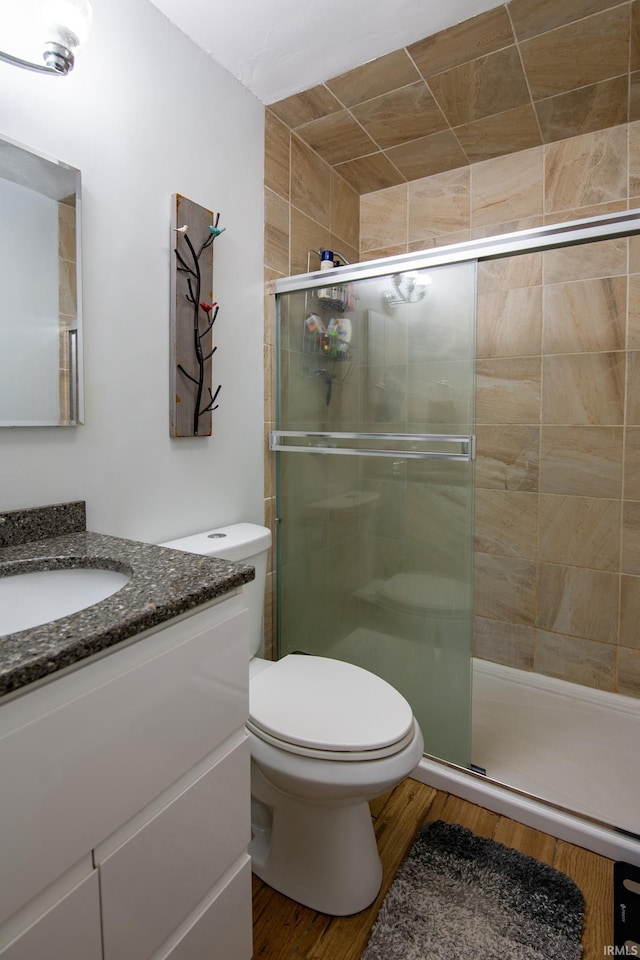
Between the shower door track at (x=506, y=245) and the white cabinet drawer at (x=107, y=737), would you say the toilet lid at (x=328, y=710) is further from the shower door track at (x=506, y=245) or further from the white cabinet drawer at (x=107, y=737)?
the shower door track at (x=506, y=245)

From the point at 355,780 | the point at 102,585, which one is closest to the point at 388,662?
the point at 355,780

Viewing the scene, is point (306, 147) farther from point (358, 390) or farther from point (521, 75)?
point (358, 390)

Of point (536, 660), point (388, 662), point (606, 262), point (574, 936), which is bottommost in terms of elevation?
point (574, 936)

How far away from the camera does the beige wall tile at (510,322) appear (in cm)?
215

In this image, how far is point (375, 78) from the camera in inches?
66.2

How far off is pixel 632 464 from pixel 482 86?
4.79 ft

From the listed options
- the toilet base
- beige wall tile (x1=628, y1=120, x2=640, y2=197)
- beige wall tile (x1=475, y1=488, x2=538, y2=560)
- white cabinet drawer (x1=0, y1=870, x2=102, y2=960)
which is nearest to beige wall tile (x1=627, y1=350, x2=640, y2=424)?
beige wall tile (x1=475, y1=488, x2=538, y2=560)

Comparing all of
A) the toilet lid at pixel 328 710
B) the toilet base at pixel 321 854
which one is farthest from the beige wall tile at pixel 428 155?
the toilet base at pixel 321 854

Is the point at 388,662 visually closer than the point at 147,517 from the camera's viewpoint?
No

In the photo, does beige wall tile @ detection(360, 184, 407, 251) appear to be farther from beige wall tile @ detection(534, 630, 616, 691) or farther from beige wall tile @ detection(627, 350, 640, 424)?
beige wall tile @ detection(534, 630, 616, 691)

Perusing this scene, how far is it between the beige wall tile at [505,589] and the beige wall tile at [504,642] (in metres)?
0.03

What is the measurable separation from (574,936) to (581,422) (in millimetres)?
1655

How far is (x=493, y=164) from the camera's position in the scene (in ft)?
7.16

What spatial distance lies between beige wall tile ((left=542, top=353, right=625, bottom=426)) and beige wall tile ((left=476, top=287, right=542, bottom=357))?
0.12 metres
